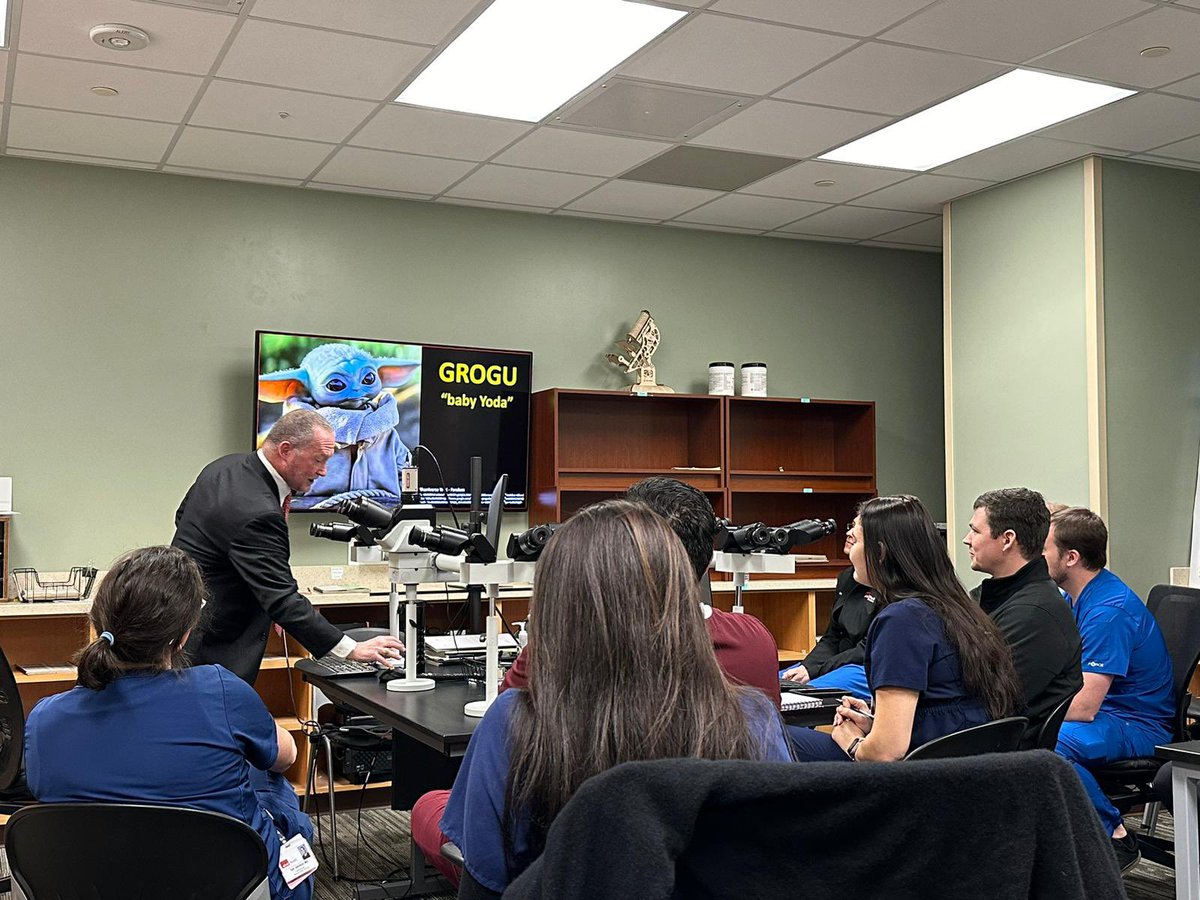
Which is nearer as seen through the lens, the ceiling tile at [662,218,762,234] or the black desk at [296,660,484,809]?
the black desk at [296,660,484,809]

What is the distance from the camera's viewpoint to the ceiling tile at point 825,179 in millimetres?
5371

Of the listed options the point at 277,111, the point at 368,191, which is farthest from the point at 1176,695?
the point at 368,191

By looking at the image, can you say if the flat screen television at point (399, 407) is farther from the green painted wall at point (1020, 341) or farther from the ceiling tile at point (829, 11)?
the ceiling tile at point (829, 11)

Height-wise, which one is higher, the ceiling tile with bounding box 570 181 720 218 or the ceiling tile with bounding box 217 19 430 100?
the ceiling tile with bounding box 217 19 430 100

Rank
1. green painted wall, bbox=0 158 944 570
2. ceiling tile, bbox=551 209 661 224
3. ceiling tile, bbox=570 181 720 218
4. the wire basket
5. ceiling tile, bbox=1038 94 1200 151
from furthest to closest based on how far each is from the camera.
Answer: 1. ceiling tile, bbox=551 209 661 224
2. ceiling tile, bbox=570 181 720 218
3. green painted wall, bbox=0 158 944 570
4. the wire basket
5. ceiling tile, bbox=1038 94 1200 151

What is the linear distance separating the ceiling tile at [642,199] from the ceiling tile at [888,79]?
51.4 inches

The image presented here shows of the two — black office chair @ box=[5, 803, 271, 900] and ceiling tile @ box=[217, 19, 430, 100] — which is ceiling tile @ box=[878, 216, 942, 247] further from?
black office chair @ box=[5, 803, 271, 900]

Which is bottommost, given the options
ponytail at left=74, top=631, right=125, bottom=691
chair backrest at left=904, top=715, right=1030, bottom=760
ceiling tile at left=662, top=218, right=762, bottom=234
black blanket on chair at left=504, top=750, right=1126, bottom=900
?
chair backrest at left=904, top=715, right=1030, bottom=760

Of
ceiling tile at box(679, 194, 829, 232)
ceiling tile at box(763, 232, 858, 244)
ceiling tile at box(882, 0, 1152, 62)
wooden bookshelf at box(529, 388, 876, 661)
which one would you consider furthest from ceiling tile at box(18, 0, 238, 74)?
ceiling tile at box(763, 232, 858, 244)

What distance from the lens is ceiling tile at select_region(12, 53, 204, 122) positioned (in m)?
4.11

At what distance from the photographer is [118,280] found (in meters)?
5.30

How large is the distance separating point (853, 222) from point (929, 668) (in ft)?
14.1

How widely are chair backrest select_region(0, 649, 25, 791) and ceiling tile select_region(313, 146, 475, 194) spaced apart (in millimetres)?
2794

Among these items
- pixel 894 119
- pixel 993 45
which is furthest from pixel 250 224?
pixel 993 45
